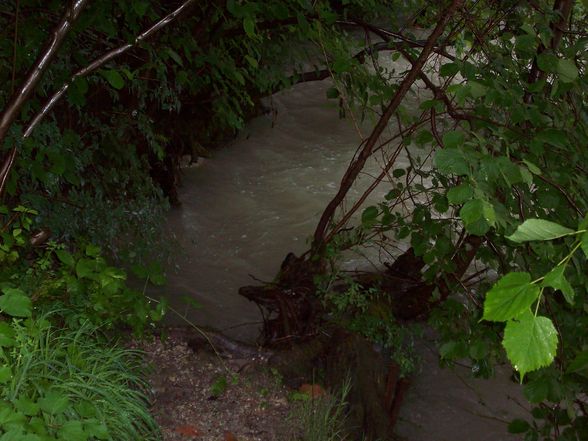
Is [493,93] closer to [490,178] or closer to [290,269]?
[490,178]

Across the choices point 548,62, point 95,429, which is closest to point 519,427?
point 548,62

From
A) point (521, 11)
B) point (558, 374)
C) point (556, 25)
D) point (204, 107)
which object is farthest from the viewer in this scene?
point (204, 107)

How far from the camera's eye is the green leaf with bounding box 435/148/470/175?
1.88 metres

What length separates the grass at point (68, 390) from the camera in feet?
6.37

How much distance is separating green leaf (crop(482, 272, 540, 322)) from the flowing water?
3056mm

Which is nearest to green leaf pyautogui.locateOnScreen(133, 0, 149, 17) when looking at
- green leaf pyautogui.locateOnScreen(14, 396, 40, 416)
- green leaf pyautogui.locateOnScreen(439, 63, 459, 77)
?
green leaf pyautogui.locateOnScreen(439, 63, 459, 77)

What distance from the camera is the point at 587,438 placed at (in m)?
2.23

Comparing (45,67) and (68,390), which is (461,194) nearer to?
(68,390)

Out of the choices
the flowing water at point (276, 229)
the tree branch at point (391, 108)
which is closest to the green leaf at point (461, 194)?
the tree branch at point (391, 108)

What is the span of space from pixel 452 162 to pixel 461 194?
111mm

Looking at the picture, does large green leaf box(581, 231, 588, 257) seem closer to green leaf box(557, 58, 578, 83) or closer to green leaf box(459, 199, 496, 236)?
green leaf box(459, 199, 496, 236)

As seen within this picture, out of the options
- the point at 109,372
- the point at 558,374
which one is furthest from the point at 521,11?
the point at 109,372

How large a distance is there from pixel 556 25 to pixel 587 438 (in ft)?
5.79

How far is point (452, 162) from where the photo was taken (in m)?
1.91
